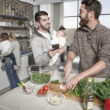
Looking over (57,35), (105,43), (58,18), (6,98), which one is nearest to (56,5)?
(58,18)

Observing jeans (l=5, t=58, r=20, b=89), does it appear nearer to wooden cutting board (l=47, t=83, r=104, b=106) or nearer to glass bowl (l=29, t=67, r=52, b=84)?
glass bowl (l=29, t=67, r=52, b=84)

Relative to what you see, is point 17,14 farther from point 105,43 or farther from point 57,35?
point 105,43

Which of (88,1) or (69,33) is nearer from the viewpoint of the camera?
(88,1)

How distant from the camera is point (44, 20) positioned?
2.22 meters

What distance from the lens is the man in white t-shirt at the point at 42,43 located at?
1.97m

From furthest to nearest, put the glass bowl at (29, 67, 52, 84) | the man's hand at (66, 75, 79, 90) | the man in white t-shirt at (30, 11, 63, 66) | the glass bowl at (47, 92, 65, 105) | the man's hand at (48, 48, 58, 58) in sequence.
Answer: the man in white t-shirt at (30, 11, 63, 66), the man's hand at (48, 48, 58, 58), the glass bowl at (29, 67, 52, 84), the man's hand at (66, 75, 79, 90), the glass bowl at (47, 92, 65, 105)

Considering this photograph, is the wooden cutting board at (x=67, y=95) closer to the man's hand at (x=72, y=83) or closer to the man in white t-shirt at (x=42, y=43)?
the man's hand at (x=72, y=83)

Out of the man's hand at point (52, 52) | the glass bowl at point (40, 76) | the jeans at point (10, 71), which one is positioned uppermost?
the man's hand at point (52, 52)

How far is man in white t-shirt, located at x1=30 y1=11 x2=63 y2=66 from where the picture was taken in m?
1.97

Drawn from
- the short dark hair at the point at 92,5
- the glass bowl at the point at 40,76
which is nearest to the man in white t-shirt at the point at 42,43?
the glass bowl at the point at 40,76

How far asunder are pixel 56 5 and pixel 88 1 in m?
4.85

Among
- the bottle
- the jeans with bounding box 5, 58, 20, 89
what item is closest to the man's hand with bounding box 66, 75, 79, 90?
the bottle

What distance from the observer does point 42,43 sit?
214 cm

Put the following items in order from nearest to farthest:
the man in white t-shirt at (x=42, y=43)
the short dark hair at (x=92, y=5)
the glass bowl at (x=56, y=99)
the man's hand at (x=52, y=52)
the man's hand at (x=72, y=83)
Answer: the glass bowl at (x=56, y=99), the man's hand at (x=72, y=83), the short dark hair at (x=92, y=5), the man's hand at (x=52, y=52), the man in white t-shirt at (x=42, y=43)
